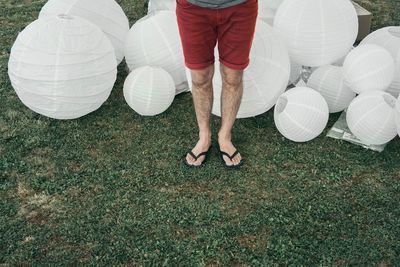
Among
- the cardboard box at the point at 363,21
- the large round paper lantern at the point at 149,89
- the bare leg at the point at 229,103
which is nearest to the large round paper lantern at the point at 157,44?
the large round paper lantern at the point at 149,89

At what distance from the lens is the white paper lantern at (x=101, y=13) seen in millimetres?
4312

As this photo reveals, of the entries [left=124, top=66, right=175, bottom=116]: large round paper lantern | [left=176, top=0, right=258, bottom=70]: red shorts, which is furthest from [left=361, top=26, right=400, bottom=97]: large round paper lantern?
[left=124, top=66, right=175, bottom=116]: large round paper lantern

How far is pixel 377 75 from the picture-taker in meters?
3.78

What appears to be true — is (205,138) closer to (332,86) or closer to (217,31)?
(217,31)

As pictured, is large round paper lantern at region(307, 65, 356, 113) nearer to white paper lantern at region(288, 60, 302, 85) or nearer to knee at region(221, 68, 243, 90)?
white paper lantern at region(288, 60, 302, 85)

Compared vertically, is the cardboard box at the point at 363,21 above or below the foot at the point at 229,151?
above

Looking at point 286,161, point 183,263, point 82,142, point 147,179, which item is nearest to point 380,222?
point 286,161

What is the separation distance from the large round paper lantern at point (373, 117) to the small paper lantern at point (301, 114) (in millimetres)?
248

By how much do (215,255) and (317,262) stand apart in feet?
2.12

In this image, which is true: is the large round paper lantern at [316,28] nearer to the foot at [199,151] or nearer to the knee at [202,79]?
the knee at [202,79]

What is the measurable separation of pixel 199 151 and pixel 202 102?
16.8 inches

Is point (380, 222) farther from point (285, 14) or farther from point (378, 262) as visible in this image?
point (285, 14)

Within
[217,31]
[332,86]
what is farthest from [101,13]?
[332,86]

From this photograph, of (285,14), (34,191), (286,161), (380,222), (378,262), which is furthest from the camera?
(285,14)
